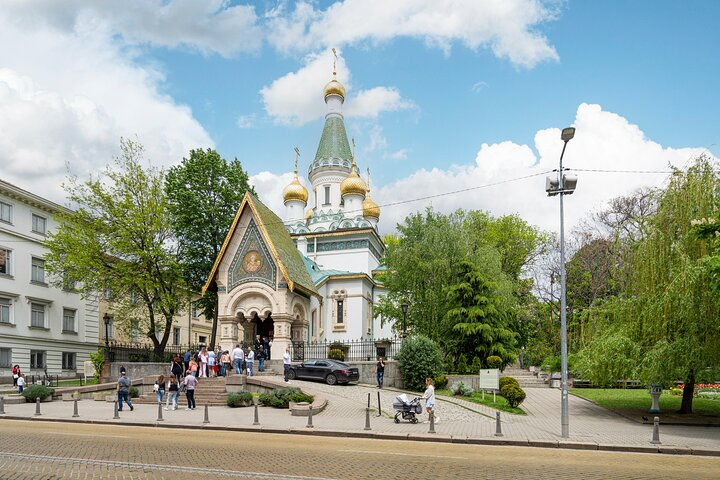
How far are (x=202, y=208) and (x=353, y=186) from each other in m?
16.7

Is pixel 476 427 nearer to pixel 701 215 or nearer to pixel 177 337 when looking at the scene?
A: pixel 701 215

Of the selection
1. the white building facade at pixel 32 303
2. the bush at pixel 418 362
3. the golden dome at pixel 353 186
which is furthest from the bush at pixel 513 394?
the golden dome at pixel 353 186

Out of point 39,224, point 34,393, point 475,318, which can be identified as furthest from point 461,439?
point 39,224

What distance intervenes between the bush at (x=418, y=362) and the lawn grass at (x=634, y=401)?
23.9 ft

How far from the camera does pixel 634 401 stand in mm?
25547

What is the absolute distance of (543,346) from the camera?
48750 millimetres

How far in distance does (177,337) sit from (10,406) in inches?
1368

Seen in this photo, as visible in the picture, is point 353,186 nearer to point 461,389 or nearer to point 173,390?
point 461,389

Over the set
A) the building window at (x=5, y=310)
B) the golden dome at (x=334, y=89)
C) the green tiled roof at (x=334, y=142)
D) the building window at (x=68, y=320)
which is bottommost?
the building window at (x=68, y=320)

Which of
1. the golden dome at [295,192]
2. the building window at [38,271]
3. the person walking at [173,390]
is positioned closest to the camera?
the person walking at [173,390]

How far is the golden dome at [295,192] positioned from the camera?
5381 centimetres

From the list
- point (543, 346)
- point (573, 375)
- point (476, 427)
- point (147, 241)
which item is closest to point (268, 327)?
point (147, 241)

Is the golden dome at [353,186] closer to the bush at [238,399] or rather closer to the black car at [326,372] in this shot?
the black car at [326,372]

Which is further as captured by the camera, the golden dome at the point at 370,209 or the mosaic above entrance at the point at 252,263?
the golden dome at the point at 370,209
